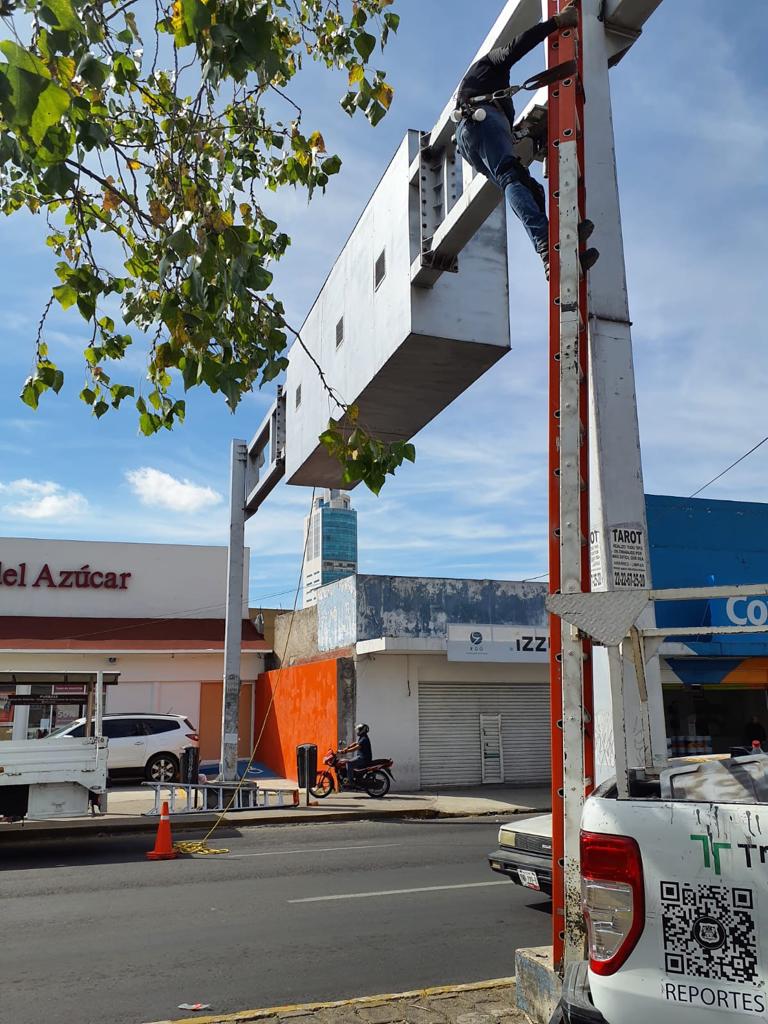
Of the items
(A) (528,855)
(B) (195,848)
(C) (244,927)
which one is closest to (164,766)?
(B) (195,848)

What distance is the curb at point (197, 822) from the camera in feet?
45.0

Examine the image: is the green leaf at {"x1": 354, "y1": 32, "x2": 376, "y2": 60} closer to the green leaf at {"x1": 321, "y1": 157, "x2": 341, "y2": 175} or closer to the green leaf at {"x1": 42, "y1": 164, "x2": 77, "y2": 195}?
the green leaf at {"x1": 321, "y1": 157, "x2": 341, "y2": 175}

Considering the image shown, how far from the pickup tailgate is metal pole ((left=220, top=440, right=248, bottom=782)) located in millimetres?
15040

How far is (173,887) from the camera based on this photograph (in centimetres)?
916

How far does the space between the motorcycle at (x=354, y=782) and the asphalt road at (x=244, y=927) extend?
6.42m

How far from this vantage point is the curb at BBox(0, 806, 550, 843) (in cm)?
1371

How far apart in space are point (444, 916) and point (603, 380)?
5.16 metres

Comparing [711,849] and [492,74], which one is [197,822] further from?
[711,849]

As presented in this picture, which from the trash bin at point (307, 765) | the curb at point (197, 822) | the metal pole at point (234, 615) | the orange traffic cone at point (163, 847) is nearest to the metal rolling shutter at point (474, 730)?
the trash bin at point (307, 765)

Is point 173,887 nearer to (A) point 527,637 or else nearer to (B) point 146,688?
(A) point 527,637

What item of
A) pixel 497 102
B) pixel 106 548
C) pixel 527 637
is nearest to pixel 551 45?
pixel 497 102

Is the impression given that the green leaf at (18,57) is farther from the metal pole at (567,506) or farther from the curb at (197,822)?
the curb at (197,822)

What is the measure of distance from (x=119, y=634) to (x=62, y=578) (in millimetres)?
3121

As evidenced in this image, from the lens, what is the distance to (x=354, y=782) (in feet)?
60.0
